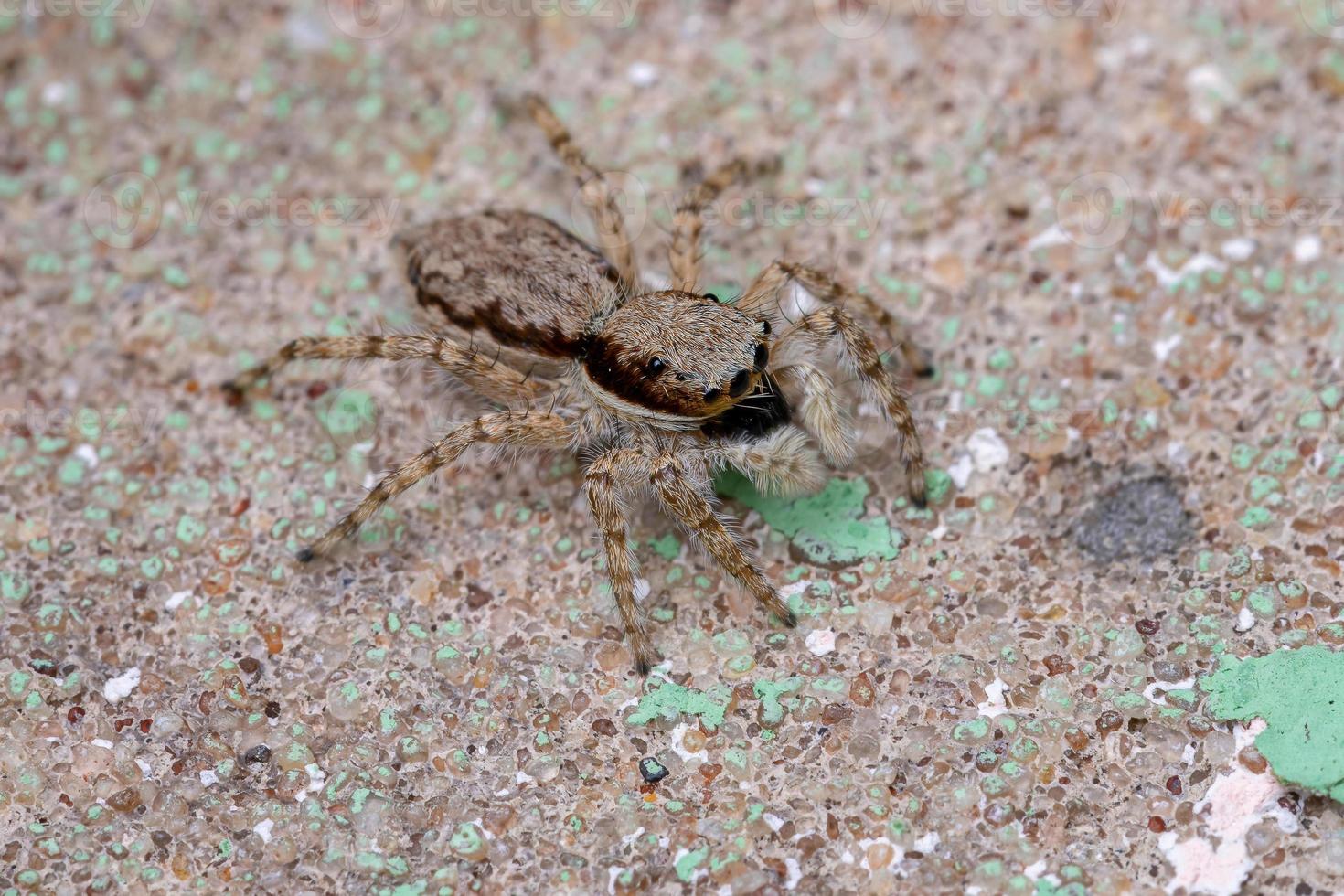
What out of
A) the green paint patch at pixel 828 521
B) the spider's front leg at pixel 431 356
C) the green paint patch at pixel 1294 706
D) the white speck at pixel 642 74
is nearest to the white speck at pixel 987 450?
the green paint patch at pixel 828 521

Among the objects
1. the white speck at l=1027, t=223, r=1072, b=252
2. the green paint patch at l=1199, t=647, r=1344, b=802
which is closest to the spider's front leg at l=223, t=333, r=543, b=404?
the white speck at l=1027, t=223, r=1072, b=252

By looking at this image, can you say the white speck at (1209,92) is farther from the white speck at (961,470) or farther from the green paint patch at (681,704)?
the green paint patch at (681,704)

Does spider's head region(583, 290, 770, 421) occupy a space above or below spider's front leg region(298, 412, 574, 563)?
above

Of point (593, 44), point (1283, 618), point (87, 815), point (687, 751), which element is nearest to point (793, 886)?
point (687, 751)

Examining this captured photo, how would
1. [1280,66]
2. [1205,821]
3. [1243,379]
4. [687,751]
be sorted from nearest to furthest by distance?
[1205,821]
[687,751]
[1243,379]
[1280,66]

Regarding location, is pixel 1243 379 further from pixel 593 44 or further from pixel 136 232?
pixel 136 232

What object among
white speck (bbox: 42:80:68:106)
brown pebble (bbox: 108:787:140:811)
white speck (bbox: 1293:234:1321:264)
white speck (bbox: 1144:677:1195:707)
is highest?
white speck (bbox: 1293:234:1321:264)

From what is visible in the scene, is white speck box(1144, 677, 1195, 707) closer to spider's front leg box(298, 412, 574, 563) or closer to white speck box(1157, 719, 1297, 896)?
white speck box(1157, 719, 1297, 896)
